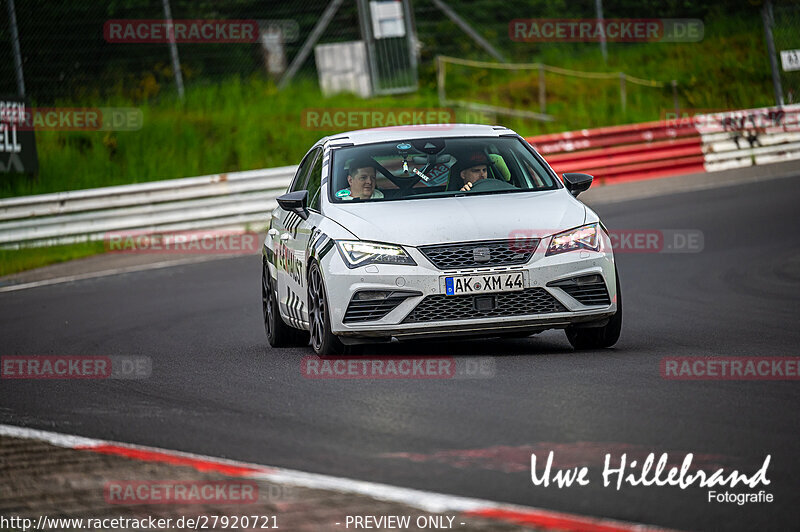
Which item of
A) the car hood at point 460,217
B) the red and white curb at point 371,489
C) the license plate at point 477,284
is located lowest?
the red and white curb at point 371,489

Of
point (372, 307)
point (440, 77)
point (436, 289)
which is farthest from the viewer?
point (440, 77)

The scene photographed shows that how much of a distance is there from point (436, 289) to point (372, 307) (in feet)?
1.47

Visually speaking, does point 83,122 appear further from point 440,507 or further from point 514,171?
point 440,507

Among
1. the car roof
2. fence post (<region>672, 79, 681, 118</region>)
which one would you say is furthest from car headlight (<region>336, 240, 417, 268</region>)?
fence post (<region>672, 79, 681, 118</region>)

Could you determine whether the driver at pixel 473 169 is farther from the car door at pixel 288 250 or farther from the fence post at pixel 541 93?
the fence post at pixel 541 93

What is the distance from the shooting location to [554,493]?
523cm

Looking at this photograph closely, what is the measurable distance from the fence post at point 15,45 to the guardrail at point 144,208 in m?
3.79

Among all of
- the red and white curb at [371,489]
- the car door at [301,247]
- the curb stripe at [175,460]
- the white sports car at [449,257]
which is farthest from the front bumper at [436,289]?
the curb stripe at [175,460]

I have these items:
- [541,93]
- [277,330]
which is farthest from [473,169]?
[541,93]

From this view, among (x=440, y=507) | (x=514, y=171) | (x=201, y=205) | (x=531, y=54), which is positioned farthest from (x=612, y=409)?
(x=531, y=54)

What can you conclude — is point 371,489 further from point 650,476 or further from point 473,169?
point 473,169

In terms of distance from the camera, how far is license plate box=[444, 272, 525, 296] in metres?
8.72

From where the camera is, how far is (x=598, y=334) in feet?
30.9

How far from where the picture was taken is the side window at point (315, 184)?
10133 mm
